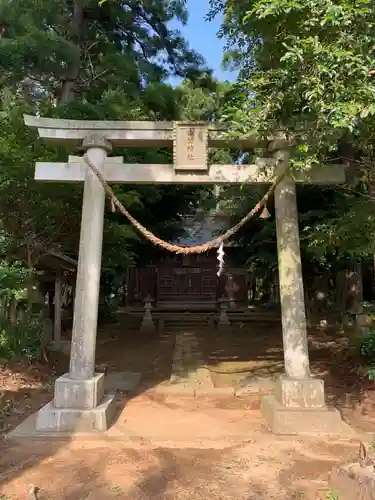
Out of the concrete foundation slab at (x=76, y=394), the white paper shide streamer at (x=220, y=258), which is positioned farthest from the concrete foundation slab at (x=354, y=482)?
the white paper shide streamer at (x=220, y=258)

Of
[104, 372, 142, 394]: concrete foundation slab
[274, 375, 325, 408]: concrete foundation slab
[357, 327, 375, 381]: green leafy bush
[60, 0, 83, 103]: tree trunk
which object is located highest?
[60, 0, 83, 103]: tree trunk

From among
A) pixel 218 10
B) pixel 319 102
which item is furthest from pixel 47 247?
pixel 319 102

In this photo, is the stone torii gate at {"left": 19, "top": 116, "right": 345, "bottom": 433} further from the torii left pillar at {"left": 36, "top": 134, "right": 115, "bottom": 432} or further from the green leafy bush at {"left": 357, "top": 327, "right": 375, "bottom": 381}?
the green leafy bush at {"left": 357, "top": 327, "right": 375, "bottom": 381}

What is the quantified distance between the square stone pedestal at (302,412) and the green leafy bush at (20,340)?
5402 mm

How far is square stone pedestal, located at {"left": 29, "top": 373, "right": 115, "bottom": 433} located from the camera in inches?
209

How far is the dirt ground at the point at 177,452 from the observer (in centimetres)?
379

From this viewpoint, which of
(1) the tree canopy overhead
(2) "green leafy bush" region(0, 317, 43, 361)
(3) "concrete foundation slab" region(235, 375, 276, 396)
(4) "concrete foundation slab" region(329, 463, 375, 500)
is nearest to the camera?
(4) "concrete foundation slab" region(329, 463, 375, 500)

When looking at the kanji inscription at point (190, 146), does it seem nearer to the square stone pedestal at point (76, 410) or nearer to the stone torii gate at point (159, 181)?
the stone torii gate at point (159, 181)

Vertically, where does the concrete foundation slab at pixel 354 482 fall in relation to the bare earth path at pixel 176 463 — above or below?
above

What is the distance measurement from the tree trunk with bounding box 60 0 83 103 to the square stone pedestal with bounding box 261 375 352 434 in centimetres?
985

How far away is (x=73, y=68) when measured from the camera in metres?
12.1

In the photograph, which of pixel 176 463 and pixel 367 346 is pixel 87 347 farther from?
pixel 367 346

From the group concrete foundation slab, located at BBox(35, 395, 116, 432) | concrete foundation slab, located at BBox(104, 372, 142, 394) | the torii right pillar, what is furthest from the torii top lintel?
concrete foundation slab, located at BBox(104, 372, 142, 394)

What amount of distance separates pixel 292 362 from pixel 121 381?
411 cm
